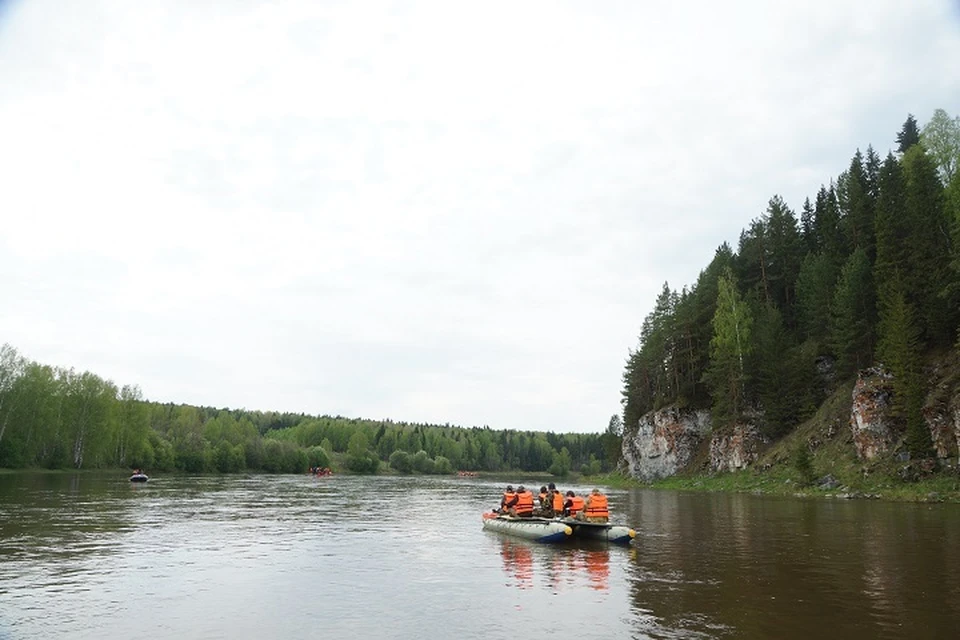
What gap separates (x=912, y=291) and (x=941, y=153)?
24.8 m

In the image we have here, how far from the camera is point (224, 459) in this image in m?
144

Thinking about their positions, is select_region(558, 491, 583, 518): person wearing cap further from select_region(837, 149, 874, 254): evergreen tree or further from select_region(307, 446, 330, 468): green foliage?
select_region(307, 446, 330, 468): green foliage

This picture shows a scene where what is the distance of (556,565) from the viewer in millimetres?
26547

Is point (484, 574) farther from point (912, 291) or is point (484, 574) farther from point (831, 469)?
point (912, 291)

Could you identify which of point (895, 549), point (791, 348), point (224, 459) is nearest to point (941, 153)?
point (791, 348)

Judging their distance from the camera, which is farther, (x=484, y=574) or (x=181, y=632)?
(x=484, y=574)

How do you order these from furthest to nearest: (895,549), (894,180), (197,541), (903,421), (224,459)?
(224,459) → (894,180) → (903,421) → (197,541) → (895,549)

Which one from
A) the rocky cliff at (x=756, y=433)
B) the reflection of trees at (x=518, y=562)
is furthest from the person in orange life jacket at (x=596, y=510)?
the rocky cliff at (x=756, y=433)

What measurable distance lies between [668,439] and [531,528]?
6480cm

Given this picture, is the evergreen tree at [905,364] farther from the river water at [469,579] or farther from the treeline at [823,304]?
the river water at [469,579]

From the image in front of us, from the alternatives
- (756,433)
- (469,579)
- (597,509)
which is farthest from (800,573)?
(756,433)

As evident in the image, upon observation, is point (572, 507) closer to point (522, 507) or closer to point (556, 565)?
point (522, 507)

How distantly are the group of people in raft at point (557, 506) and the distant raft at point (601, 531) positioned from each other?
55 centimetres

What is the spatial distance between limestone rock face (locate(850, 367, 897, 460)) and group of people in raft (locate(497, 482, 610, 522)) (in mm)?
32156
